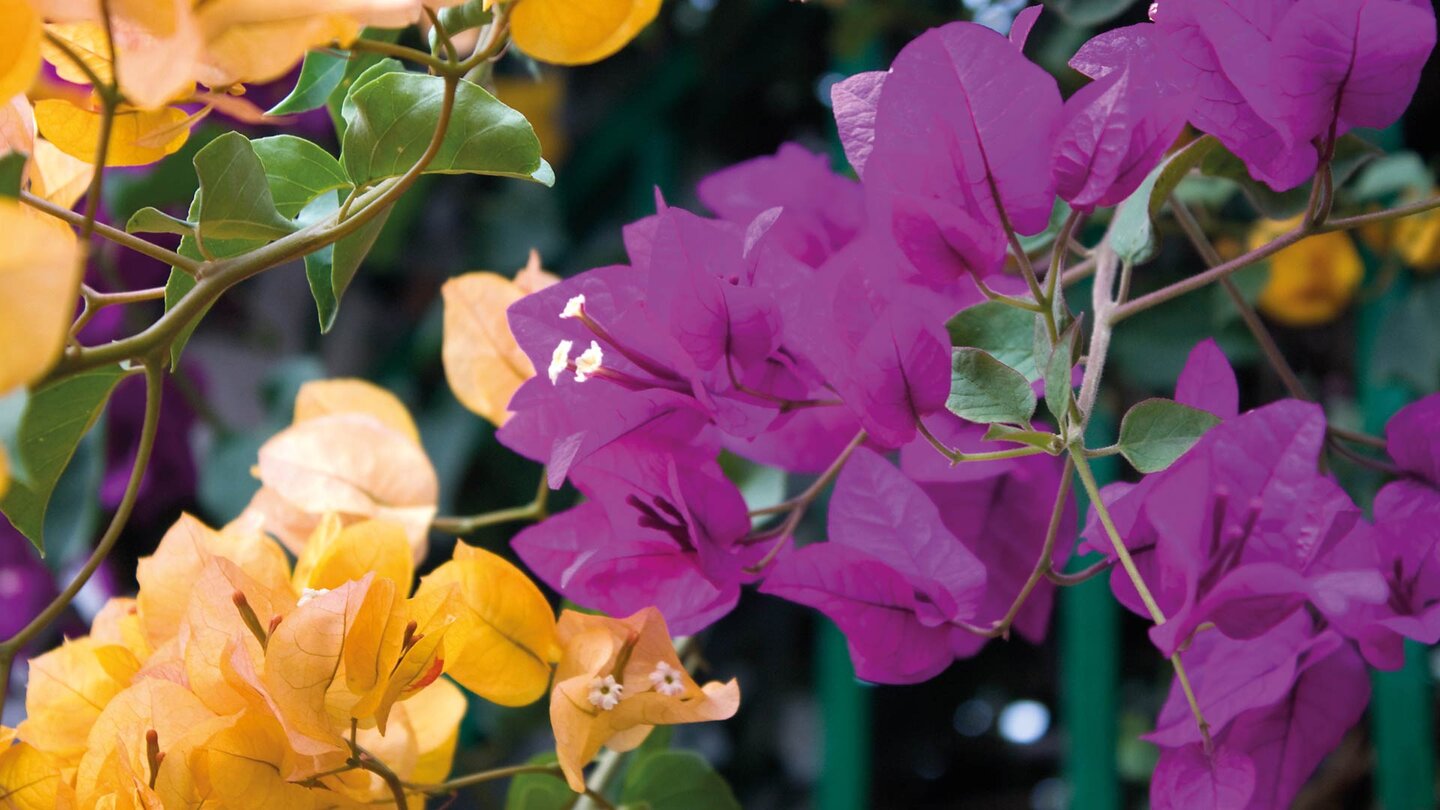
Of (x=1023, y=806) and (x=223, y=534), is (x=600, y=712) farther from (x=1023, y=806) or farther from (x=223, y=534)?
(x=1023, y=806)

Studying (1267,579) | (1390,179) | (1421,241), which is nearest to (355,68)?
(1267,579)

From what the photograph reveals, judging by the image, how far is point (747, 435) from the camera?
0.35m

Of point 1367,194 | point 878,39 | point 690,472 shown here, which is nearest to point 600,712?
point 690,472

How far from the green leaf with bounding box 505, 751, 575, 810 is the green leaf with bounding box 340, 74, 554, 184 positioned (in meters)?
0.21

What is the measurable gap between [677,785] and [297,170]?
256 mm

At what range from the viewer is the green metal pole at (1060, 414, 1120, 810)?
3.07 feet

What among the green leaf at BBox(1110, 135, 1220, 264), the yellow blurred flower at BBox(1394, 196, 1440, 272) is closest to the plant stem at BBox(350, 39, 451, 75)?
the green leaf at BBox(1110, 135, 1220, 264)

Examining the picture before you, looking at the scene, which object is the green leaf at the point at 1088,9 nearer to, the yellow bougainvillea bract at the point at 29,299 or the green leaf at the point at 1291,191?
the green leaf at the point at 1291,191

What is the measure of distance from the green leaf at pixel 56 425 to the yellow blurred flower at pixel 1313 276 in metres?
0.71

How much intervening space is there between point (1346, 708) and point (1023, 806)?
2.51 feet

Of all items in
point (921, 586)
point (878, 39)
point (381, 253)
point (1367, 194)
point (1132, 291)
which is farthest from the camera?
point (381, 253)

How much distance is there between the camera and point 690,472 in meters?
0.37

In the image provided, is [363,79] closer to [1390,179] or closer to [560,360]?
[560,360]

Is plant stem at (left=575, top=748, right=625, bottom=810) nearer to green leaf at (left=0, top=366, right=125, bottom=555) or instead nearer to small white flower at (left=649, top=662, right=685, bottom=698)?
small white flower at (left=649, top=662, right=685, bottom=698)
